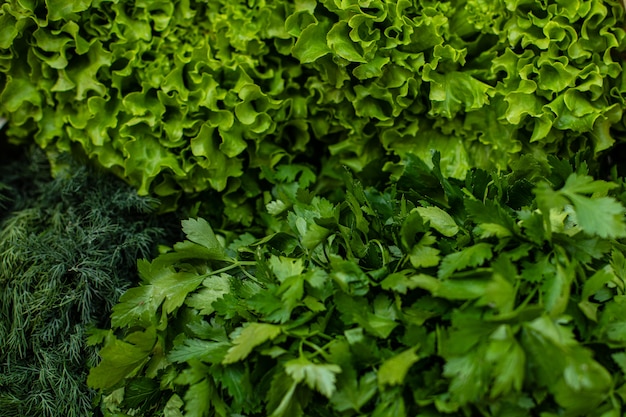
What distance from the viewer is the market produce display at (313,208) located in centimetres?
90

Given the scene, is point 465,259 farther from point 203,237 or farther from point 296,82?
point 296,82

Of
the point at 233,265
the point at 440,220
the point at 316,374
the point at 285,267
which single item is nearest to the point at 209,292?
the point at 233,265

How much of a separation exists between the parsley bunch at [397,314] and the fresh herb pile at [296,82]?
0.19 meters

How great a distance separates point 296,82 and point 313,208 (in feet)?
1.34

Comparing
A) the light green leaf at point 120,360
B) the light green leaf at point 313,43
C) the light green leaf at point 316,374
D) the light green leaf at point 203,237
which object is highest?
the light green leaf at point 313,43

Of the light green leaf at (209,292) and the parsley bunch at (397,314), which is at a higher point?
the parsley bunch at (397,314)

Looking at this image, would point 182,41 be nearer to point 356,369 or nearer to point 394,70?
point 394,70

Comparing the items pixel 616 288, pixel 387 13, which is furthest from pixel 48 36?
pixel 616 288

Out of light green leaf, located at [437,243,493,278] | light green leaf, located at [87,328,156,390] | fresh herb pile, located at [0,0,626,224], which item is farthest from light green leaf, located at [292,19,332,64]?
light green leaf, located at [87,328,156,390]

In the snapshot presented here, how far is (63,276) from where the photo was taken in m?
1.25

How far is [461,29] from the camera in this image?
1.29 m

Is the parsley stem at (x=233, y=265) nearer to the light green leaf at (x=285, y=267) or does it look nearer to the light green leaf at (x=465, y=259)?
the light green leaf at (x=285, y=267)

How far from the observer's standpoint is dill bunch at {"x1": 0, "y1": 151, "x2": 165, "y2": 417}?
1.15m

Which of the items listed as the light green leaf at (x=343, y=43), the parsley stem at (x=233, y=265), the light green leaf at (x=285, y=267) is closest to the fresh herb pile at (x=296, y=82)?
the light green leaf at (x=343, y=43)
